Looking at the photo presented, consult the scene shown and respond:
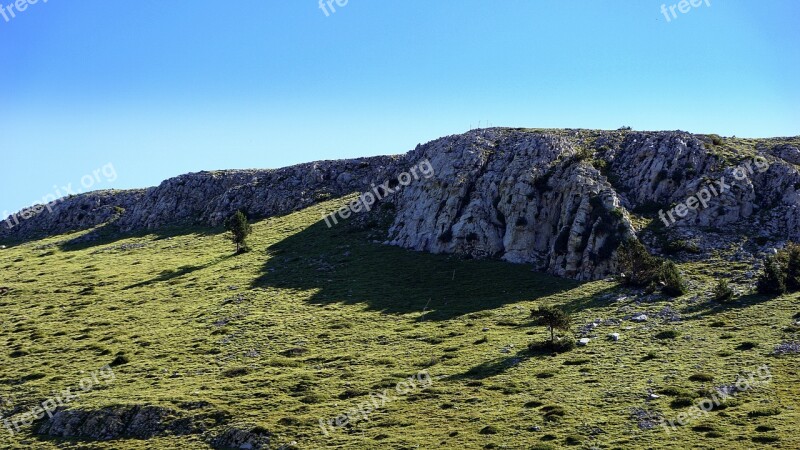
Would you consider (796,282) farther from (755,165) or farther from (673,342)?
(755,165)

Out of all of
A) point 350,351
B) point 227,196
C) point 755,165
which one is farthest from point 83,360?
point 755,165

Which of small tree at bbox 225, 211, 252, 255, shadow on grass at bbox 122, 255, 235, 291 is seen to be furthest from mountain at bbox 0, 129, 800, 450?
small tree at bbox 225, 211, 252, 255

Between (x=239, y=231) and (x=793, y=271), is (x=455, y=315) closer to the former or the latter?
(x=793, y=271)

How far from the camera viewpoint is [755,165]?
85375 millimetres

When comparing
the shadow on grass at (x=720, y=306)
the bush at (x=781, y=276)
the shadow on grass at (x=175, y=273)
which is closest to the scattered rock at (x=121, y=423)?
the shadow on grass at (x=175, y=273)

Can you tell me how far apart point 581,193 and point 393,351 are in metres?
40.3

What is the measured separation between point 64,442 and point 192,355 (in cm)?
1638

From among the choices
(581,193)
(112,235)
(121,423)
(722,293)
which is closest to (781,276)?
(722,293)

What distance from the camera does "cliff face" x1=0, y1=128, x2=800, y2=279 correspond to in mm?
80125

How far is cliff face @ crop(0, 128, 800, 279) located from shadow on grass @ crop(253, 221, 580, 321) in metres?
3.75

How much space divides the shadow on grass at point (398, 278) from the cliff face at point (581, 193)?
3.75 metres

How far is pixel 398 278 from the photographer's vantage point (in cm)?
8619

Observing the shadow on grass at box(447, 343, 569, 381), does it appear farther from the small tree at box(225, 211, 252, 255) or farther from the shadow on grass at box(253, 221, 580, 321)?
the small tree at box(225, 211, 252, 255)

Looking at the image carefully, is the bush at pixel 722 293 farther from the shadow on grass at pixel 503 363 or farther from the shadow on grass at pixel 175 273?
the shadow on grass at pixel 175 273
